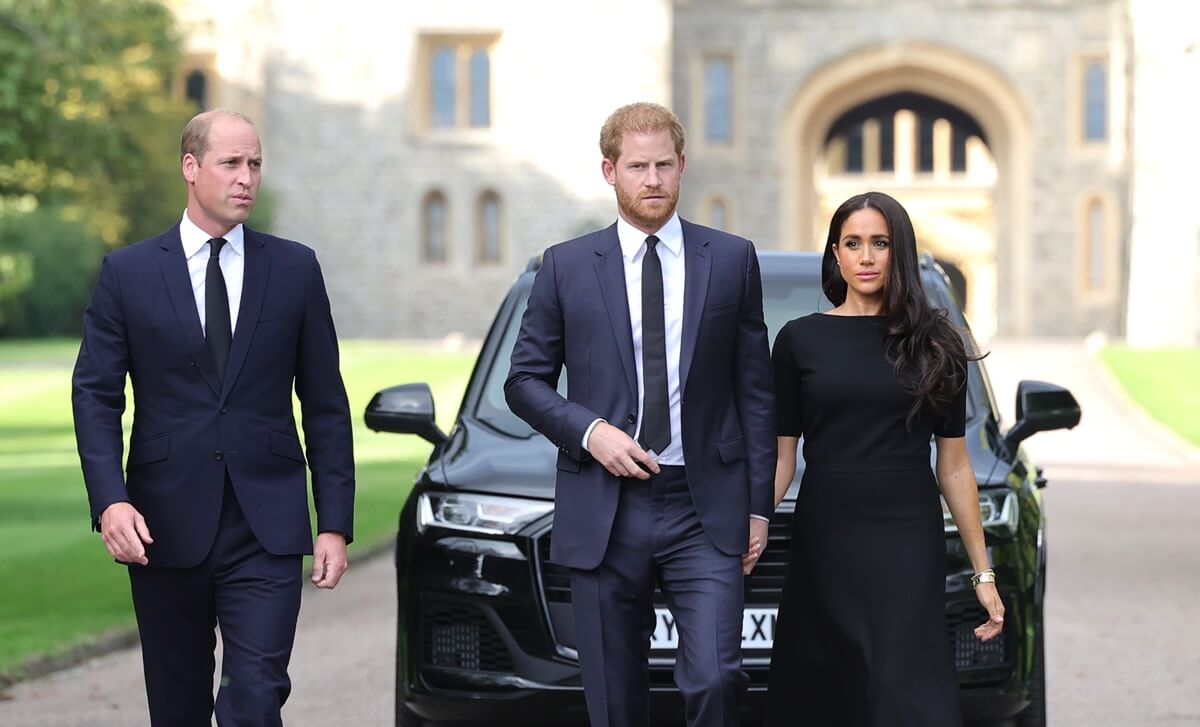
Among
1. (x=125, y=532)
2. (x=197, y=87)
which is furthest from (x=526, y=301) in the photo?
(x=197, y=87)

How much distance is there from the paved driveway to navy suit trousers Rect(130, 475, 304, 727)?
2615mm

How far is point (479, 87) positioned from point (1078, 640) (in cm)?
4003

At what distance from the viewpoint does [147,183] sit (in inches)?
1767

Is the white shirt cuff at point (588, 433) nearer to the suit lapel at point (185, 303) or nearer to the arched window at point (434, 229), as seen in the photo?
the suit lapel at point (185, 303)

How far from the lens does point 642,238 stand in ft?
14.8

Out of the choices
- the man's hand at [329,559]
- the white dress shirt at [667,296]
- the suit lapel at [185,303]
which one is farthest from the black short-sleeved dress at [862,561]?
the suit lapel at [185,303]

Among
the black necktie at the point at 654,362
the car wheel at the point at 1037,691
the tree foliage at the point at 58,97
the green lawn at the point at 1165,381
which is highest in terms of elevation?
the tree foliage at the point at 58,97

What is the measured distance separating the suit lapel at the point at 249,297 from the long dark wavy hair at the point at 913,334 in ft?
4.47

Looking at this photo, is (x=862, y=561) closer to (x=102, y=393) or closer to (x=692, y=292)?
(x=692, y=292)

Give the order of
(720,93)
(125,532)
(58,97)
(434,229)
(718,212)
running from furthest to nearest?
1. (718,212)
2. (720,93)
3. (434,229)
4. (58,97)
5. (125,532)

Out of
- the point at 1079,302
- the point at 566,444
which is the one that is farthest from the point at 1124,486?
the point at 1079,302

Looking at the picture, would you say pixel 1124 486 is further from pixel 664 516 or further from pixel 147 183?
pixel 147 183

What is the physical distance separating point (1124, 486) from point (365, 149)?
32483 millimetres

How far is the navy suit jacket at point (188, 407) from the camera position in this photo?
14.1 feet
